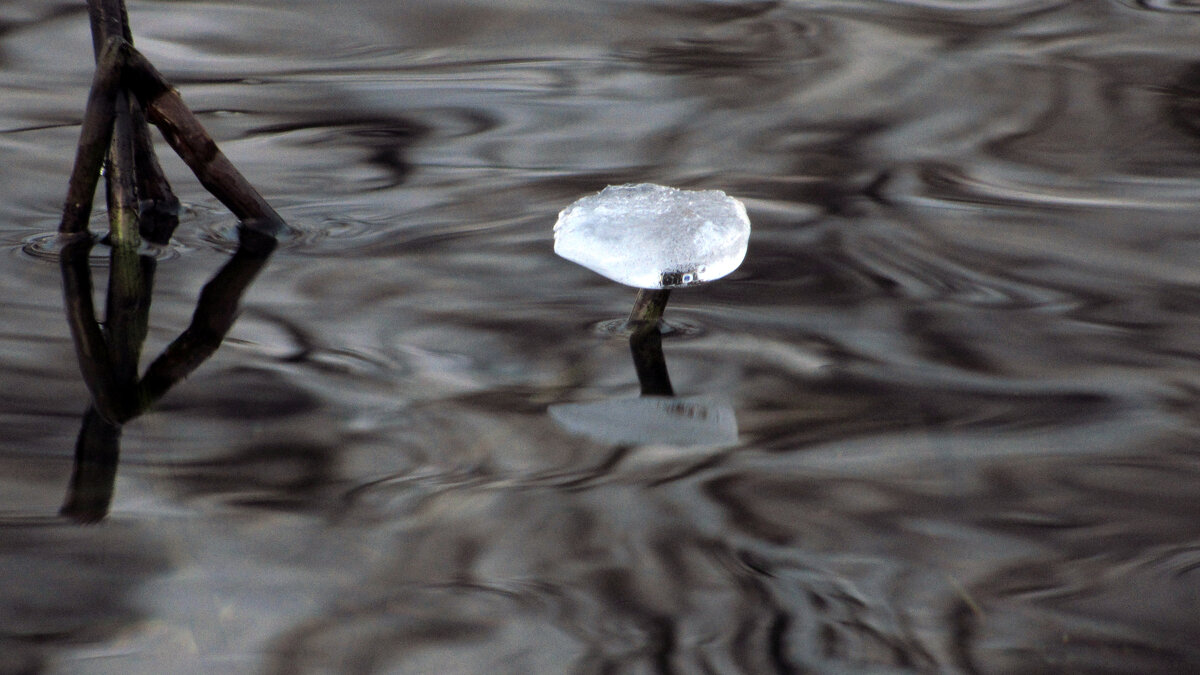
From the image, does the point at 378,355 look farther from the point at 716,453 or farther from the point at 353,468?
the point at 716,453

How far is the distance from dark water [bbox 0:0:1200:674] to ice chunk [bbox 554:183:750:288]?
205mm

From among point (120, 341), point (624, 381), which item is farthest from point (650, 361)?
point (120, 341)

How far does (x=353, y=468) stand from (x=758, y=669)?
0.51 metres

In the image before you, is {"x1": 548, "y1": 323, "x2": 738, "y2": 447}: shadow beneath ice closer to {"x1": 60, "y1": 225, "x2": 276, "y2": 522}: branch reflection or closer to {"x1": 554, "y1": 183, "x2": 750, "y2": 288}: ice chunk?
{"x1": 554, "y1": 183, "x2": 750, "y2": 288}: ice chunk

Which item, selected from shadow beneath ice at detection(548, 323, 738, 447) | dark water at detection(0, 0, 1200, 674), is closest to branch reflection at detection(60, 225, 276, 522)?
dark water at detection(0, 0, 1200, 674)

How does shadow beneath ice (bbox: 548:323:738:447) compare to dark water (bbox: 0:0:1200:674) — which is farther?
shadow beneath ice (bbox: 548:323:738:447)

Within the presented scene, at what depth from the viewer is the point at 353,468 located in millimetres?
1321

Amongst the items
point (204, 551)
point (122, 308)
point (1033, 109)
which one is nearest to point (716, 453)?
point (204, 551)

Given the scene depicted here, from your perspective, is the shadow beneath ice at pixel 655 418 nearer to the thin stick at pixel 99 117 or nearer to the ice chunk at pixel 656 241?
the ice chunk at pixel 656 241

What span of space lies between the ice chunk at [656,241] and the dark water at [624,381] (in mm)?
205

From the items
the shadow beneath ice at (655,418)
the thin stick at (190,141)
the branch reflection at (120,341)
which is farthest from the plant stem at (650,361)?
the thin stick at (190,141)

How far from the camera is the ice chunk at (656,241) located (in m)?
1.32

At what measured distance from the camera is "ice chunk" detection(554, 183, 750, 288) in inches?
51.8

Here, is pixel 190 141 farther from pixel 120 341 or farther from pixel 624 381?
pixel 624 381
